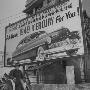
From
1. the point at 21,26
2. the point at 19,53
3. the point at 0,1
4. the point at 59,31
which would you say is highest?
the point at 0,1

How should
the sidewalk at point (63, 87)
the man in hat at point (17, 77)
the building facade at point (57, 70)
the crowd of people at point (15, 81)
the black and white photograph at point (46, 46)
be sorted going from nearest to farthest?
1. the sidewalk at point (63, 87)
2. the black and white photograph at point (46, 46)
3. the building facade at point (57, 70)
4. the crowd of people at point (15, 81)
5. the man in hat at point (17, 77)

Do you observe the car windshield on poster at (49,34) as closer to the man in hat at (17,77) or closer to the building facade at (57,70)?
the building facade at (57,70)

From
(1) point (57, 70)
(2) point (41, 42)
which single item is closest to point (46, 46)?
(2) point (41, 42)

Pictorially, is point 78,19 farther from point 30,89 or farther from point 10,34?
point 10,34

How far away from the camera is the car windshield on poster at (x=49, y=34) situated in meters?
8.80

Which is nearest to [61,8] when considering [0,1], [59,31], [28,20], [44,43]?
[59,31]

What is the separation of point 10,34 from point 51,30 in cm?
432

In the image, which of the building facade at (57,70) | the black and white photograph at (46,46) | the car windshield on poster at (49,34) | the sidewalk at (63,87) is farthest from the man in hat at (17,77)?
the sidewalk at (63,87)

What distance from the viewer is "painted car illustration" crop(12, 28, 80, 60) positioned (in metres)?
9.08

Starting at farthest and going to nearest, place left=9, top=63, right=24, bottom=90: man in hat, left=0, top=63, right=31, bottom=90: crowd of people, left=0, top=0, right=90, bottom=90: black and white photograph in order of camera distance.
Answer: left=9, top=63, right=24, bottom=90: man in hat < left=0, top=63, right=31, bottom=90: crowd of people < left=0, top=0, right=90, bottom=90: black and white photograph

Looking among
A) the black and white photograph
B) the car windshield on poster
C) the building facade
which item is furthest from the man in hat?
the building facade

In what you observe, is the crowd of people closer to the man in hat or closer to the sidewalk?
the man in hat

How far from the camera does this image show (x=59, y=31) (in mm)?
9562

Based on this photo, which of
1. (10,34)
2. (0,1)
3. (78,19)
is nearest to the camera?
(78,19)
